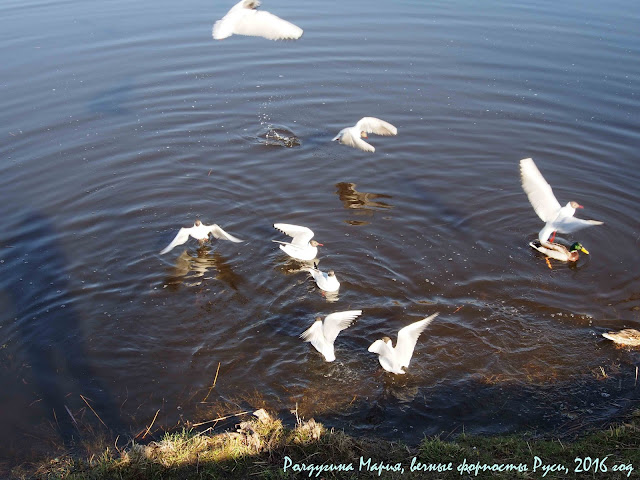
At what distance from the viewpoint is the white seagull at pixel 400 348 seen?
7.27m

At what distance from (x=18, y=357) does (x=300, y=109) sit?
8.64 metres

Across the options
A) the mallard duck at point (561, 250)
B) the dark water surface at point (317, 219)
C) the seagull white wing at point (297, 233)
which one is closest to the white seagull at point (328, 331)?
the dark water surface at point (317, 219)

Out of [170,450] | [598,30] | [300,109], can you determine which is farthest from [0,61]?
[598,30]

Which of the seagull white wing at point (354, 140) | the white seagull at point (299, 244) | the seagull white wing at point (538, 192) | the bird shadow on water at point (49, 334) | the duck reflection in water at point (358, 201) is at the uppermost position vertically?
the seagull white wing at point (354, 140)

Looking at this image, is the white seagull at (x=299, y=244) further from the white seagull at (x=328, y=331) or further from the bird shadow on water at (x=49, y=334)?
the bird shadow on water at (x=49, y=334)

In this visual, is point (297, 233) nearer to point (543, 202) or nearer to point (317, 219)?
point (317, 219)

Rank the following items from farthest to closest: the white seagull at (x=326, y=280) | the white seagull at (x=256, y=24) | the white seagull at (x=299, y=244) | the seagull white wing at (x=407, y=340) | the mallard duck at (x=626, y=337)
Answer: the white seagull at (x=299, y=244), the white seagull at (x=326, y=280), the white seagull at (x=256, y=24), the mallard duck at (x=626, y=337), the seagull white wing at (x=407, y=340)

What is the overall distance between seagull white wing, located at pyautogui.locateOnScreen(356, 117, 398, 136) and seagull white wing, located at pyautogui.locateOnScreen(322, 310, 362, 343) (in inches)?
230

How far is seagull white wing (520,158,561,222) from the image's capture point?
10.0 m

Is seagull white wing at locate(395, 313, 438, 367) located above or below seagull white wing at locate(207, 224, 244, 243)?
below

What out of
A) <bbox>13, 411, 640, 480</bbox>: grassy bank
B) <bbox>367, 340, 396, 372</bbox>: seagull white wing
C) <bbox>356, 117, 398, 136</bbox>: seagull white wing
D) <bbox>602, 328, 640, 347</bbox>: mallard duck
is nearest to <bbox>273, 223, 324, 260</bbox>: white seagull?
<bbox>367, 340, 396, 372</bbox>: seagull white wing

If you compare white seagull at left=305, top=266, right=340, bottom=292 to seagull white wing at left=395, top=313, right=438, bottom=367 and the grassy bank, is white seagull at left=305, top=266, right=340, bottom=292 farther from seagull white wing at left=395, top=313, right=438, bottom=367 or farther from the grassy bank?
the grassy bank

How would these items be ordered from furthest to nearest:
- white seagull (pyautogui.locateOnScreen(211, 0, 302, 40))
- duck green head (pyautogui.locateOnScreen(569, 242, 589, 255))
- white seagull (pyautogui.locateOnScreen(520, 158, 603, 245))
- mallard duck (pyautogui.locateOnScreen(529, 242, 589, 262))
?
duck green head (pyautogui.locateOnScreen(569, 242, 589, 255)), white seagull (pyautogui.locateOnScreen(520, 158, 603, 245)), mallard duck (pyautogui.locateOnScreen(529, 242, 589, 262)), white seagull (pyautogui.locateOnScreen(211, 0, 302, 40))

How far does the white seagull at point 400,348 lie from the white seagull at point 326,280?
1611 mm
